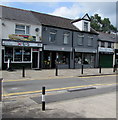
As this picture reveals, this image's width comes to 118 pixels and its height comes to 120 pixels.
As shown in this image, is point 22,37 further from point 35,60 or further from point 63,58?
point 63,58

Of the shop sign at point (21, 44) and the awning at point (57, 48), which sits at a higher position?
the shop sign at point (21, 44)

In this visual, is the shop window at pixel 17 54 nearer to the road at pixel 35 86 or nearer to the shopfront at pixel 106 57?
the road at pixel 35 86

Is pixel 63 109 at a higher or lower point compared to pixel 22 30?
lower

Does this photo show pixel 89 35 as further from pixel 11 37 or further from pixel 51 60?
pixel 11 37

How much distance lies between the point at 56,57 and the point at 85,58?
581cm

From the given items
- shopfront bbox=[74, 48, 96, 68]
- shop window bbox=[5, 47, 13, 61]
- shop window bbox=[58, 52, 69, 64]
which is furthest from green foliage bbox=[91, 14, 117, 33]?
shop window bbox=[5, 47, 13, 61]

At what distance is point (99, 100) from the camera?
6.11m

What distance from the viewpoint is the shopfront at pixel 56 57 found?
18781 mm

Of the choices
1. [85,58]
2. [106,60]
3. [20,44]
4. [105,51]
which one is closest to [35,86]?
[20,44]

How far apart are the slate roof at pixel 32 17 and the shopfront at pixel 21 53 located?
3.05m

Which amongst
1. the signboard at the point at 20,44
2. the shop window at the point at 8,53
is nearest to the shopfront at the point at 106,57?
the signboard at the point at 20,44

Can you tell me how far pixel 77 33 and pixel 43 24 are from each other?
6.11 m

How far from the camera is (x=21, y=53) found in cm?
1702

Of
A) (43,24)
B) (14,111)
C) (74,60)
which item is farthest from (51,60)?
(14,111)
